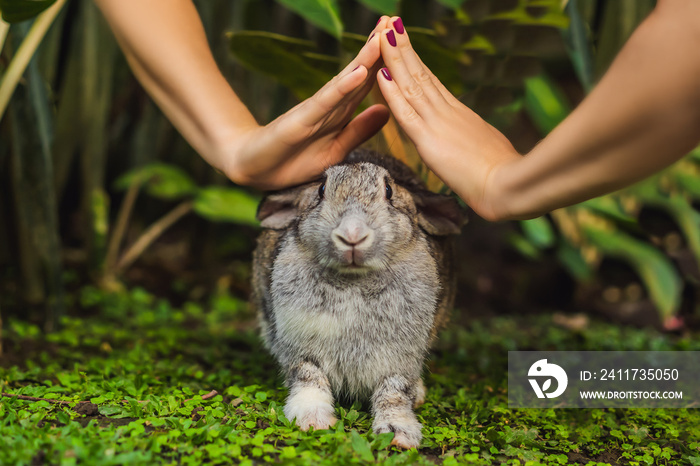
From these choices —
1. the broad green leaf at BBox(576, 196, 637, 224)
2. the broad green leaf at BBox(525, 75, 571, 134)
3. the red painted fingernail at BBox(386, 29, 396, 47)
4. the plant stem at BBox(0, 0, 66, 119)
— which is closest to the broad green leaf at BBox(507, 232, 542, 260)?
the broad green leaf at BBox(576, 196, 637, 224)

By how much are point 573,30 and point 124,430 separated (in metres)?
3.13

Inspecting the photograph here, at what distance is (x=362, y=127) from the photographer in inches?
104

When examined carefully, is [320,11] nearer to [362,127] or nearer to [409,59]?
[362,127]

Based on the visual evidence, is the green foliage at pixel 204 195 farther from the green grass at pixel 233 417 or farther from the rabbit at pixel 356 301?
the rabbit at pixel 356 301

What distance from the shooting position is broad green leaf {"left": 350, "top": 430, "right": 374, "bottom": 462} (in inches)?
74.2

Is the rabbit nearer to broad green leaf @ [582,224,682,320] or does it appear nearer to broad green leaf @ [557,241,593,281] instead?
broad green leaf @ [582,224,682,320]

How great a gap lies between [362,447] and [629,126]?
1276mm

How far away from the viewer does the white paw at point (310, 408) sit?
2.19 m

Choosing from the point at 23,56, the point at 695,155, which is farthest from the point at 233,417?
the point at 695,155

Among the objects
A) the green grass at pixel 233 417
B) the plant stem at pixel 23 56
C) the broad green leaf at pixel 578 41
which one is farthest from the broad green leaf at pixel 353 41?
the green grass at pixel 233 417

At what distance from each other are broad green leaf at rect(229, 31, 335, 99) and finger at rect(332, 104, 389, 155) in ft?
1.49

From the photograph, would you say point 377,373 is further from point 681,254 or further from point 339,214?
point 681,254

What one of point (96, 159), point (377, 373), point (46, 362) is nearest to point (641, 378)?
point (377, 373)

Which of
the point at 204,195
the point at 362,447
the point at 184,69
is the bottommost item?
the point at 362,447
